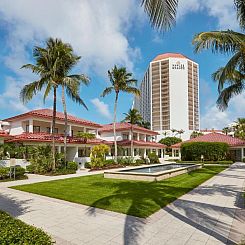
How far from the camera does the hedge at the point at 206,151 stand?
42094 millimetres

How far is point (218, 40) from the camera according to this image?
1029 cm

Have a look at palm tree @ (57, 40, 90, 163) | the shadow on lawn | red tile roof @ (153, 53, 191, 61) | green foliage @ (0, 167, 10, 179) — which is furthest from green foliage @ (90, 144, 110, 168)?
red tile roof @ (153, 53, 191, 61)

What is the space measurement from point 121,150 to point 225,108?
2599cm

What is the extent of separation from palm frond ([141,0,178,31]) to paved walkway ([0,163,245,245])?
5529mm

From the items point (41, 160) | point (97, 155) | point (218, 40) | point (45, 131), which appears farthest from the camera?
point (45, 131)

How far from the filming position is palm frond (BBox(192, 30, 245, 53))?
10233mm

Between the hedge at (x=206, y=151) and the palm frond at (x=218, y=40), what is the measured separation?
34440mm

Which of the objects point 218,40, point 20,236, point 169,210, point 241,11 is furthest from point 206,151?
point 20,236

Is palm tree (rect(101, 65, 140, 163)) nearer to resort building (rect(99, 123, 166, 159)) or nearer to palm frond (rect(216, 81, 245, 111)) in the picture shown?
resort building (rect(99, 123, 166, 159))

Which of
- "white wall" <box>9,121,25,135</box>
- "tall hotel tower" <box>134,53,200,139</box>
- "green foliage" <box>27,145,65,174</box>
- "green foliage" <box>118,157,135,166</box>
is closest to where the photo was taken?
"green foliage" <box>27,145,65,174</box>

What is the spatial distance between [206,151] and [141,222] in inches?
1504

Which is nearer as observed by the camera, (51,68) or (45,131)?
(51,68)

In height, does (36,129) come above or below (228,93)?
below

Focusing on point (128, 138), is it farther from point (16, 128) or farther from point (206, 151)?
point (16, 128)
